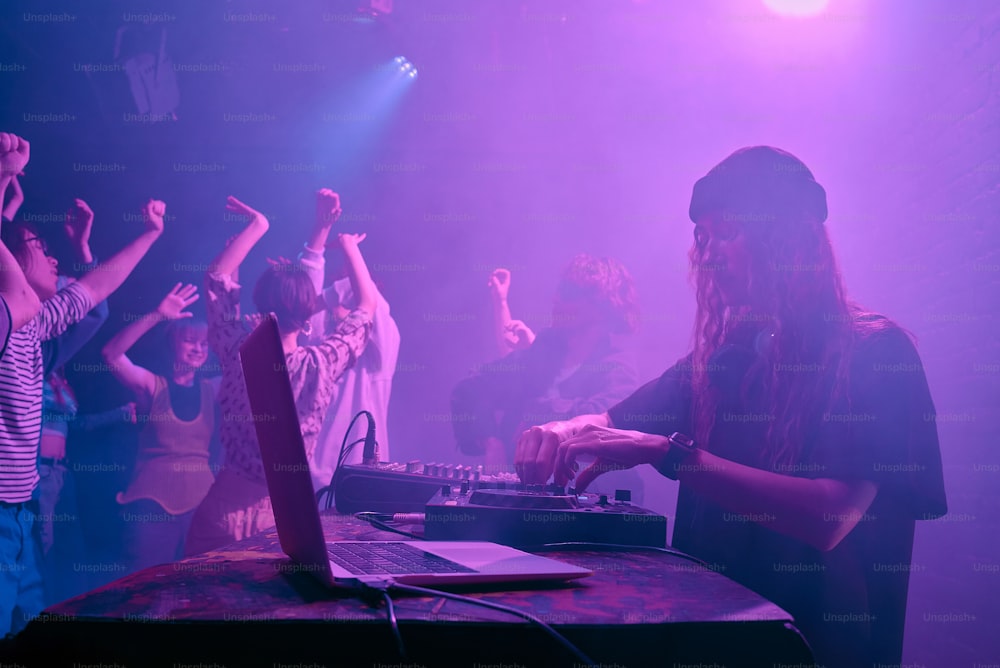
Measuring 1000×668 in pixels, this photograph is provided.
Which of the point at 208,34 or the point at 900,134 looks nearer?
the point at 900,134

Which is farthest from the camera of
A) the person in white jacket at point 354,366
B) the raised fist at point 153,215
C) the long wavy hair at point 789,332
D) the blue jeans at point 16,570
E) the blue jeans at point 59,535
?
the raised fist at point 153,215

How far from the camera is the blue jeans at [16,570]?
9.64 feet

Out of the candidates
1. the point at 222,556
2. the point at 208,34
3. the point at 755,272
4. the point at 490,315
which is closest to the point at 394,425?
the point at 490,315

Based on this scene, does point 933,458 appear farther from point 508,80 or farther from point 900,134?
point 508,80

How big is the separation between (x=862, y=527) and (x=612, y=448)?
49 centimetres

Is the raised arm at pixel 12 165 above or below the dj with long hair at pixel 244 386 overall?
above

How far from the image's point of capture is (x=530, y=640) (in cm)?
58

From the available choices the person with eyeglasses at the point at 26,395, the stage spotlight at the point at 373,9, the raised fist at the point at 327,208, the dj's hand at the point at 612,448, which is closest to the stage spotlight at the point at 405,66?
the stage spotlight at the point at 373,9

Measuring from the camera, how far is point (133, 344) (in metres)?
4.04

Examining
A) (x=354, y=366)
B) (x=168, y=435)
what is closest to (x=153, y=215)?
(x=168, y=435)

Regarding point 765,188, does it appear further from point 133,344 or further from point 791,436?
point 133,344

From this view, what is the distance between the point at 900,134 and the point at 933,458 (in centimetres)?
306

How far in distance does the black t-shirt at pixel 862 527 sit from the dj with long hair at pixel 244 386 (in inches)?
86.2

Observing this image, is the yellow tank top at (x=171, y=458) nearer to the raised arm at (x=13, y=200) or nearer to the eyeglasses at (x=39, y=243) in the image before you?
the eyeglasses at (x=39, y=243)
